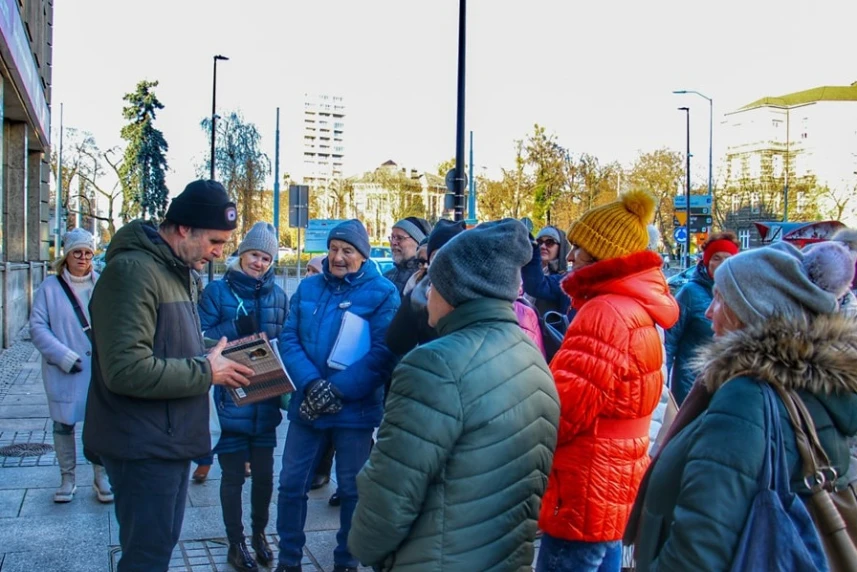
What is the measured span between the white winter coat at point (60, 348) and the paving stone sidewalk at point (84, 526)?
620 millimetres

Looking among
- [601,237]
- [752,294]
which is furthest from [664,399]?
[752,294]

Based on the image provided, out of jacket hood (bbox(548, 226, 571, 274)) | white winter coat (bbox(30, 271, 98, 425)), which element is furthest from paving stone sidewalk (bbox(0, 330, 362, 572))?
jacket hood (bbox(548, 226, 571, 274))

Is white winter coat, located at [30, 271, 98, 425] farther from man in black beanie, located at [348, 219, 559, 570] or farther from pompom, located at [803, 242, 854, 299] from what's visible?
pompom, located at [803, 242, 854, 299]

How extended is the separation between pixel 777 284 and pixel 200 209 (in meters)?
2.12

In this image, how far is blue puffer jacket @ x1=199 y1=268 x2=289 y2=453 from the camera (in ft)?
15.3

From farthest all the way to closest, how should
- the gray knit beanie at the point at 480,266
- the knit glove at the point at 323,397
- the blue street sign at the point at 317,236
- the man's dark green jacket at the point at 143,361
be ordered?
1. the blue street sign at the point at 317,236
2. the knit glove at the point at 323,397
3. the man's dark green jacket at the point at 143,361
4. the gray knit beanie at the point at 480,266

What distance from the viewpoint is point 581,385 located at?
3.07 meters

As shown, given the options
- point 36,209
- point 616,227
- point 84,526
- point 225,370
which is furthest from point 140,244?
point 36,209

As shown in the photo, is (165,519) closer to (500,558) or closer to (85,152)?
(500,558)

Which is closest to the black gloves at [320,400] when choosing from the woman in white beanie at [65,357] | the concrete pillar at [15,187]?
the woman in white beanie at [65,357]

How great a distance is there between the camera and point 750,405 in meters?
1.99

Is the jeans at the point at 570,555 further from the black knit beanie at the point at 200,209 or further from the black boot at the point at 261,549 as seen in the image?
the black boot at the point at 261,549

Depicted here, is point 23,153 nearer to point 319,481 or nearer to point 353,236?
point 319,481

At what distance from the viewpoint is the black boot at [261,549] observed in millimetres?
4738
